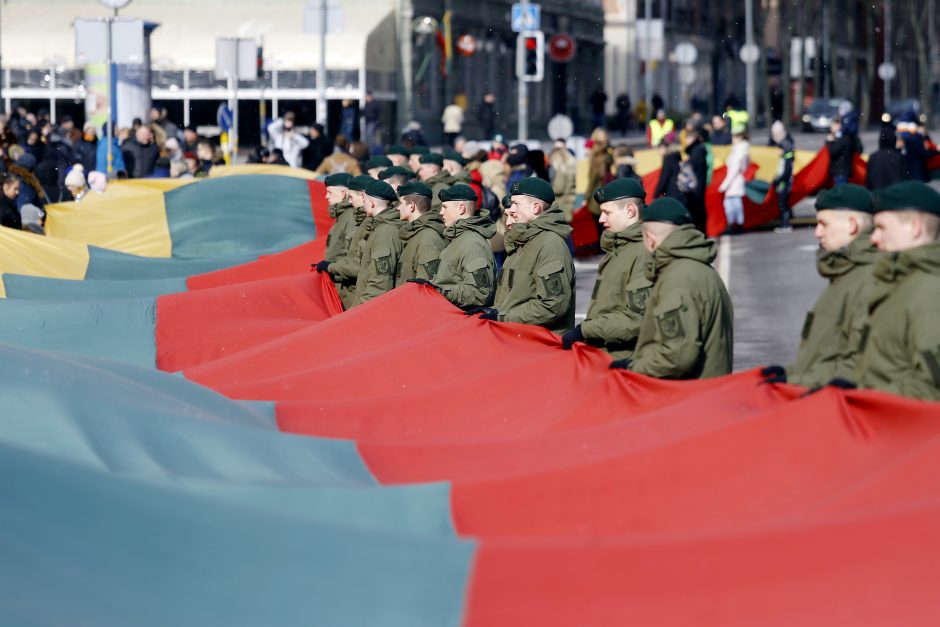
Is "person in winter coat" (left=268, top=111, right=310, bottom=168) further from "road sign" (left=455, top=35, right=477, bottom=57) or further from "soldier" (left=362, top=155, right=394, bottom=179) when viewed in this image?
"road sign" (left=455, top=35, right=477, bottom=57)

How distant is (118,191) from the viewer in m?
21.2

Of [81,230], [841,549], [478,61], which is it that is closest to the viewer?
[841,549]

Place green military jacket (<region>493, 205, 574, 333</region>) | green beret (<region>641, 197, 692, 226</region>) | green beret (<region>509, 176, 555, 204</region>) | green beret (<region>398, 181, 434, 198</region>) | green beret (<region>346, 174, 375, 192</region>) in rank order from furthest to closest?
green beret (<region>346, 174, 375, 192</region>), green beret (<region>398, 181, 434, 198</region>), green beret (<region>509, 176, 555, 204</region>), green military jacket (<region>493, 205, 574, 333</region>), green beret (<region>641, 197, 692, 226</region>)

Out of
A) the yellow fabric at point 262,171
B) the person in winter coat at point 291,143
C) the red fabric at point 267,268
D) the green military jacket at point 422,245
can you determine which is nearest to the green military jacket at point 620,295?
the green military jacket at point 422,245

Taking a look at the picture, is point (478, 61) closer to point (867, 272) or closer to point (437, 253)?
point (437, 253)

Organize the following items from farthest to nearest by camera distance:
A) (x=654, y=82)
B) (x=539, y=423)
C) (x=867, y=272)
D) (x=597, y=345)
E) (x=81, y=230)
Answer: (x=654, y=82), (x=81, y=230), (x=597, y=345), (x=539, y=423), (x=867, y=272)

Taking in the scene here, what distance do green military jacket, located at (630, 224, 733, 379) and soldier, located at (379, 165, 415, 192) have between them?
6.81 meters

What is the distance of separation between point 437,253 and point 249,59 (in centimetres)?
1795

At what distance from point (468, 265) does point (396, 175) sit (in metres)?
3.83

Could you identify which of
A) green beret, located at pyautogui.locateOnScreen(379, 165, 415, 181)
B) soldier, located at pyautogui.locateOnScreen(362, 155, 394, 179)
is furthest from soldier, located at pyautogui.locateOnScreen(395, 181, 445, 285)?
soldier, located at pyautogui.locateOnScreen(362, 155, 394, 179)

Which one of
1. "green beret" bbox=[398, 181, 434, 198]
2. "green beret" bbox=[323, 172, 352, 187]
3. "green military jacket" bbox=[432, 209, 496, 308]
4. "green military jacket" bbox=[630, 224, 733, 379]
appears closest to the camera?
"green military jacket" bbox=[630, 224, 733, 379]

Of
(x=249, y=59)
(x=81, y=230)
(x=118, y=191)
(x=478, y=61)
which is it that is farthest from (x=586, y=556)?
(x=478, y=61)

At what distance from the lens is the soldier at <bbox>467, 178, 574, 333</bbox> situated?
34.3 ft

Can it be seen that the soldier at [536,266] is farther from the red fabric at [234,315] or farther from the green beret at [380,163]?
the green beret at [380,163]
